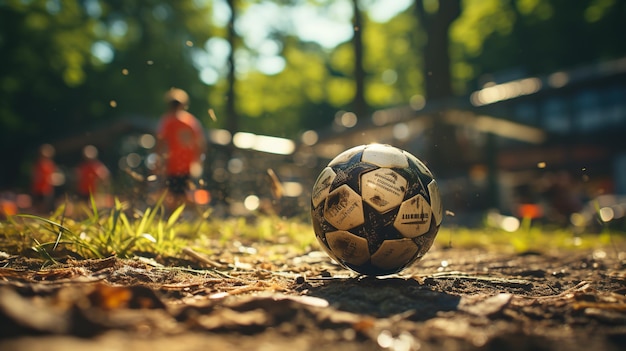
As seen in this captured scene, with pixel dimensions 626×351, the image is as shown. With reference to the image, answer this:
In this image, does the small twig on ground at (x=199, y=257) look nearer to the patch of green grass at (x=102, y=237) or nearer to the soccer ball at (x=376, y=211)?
the patch of green grass at (x=102, y=237)

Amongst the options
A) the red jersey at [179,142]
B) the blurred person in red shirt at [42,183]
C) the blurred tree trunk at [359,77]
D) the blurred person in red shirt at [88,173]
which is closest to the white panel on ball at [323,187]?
the red jersey at [179,142]

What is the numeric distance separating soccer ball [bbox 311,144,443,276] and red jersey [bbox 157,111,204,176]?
172 inches

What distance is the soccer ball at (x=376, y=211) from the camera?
9.90ft

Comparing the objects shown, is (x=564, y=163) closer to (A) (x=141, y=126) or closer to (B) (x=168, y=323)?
(A) (x=141, y=126)

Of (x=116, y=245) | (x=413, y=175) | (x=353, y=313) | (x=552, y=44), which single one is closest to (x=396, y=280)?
(x=413, y=175)

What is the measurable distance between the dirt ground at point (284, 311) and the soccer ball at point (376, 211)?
0.18m

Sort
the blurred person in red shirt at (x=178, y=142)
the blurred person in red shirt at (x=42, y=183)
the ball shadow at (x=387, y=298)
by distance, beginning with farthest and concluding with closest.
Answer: the blurred person in red shirt at (x=42, y=183) < the blurred person in red shirt at (x=178, y=142) < the ball shadow at (x=387, y=298)

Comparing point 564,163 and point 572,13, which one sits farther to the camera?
point 572,13

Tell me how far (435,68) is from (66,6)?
60.4 ft

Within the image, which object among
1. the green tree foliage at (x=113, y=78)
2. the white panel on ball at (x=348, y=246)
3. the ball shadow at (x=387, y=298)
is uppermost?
the green tree foliage at (x=113, y=78)

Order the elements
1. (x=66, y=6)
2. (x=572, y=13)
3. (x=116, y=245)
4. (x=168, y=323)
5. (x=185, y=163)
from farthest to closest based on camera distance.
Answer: (x=572, y=13) → (x=66, y=6) → (x=185, y=163) → (x=116, y=245) → (x=168, y=323)

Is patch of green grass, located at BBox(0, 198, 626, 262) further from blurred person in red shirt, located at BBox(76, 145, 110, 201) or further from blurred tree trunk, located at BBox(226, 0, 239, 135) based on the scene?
blurred tree trunk, located at BBox(226, 0, 239, 135)

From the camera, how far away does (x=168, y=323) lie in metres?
1.88

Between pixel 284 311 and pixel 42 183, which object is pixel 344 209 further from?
pixel 42 183
